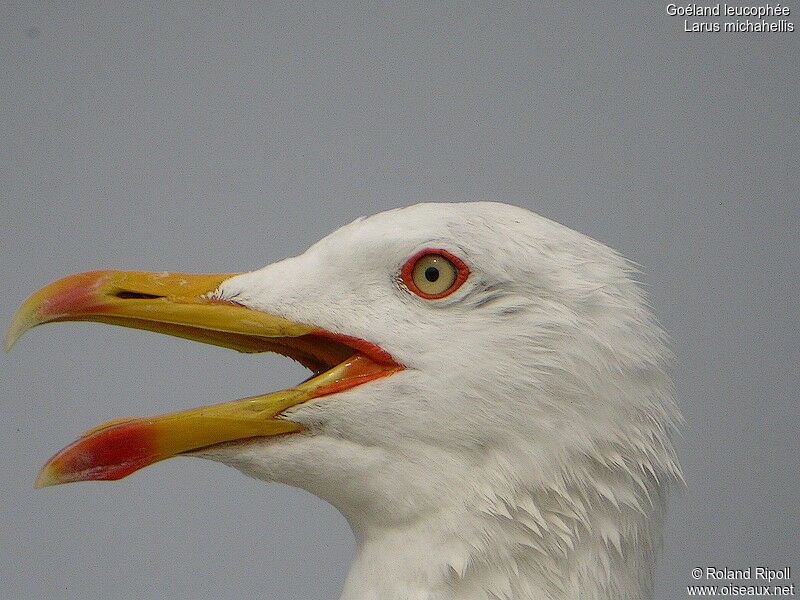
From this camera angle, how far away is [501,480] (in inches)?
117

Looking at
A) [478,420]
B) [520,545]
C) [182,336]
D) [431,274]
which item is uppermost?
[431,274]

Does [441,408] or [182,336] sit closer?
[441,408]

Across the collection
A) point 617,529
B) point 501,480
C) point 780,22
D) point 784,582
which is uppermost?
point 780,22

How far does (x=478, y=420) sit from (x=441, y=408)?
0.10 meters

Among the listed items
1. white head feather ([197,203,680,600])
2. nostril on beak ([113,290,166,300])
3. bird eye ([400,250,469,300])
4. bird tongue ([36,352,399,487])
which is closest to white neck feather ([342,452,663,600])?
white head feather ([197,203,680,600])

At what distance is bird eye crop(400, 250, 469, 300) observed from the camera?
9.91 ft

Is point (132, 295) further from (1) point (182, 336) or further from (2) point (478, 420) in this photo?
(2) point (478, 420)

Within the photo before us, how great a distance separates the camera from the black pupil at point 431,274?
9.91ft

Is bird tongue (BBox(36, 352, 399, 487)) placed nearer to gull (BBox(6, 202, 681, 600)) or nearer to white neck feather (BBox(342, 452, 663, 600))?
gull (BBox(6, 202, 681, 600))

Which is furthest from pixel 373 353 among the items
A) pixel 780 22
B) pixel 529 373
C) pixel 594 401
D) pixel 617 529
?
pixel 780 22

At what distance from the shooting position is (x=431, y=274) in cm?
302

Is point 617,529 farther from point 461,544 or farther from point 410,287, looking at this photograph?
point 410,287

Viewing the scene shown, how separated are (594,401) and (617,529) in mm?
350

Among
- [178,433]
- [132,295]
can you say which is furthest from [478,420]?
[132,295]
